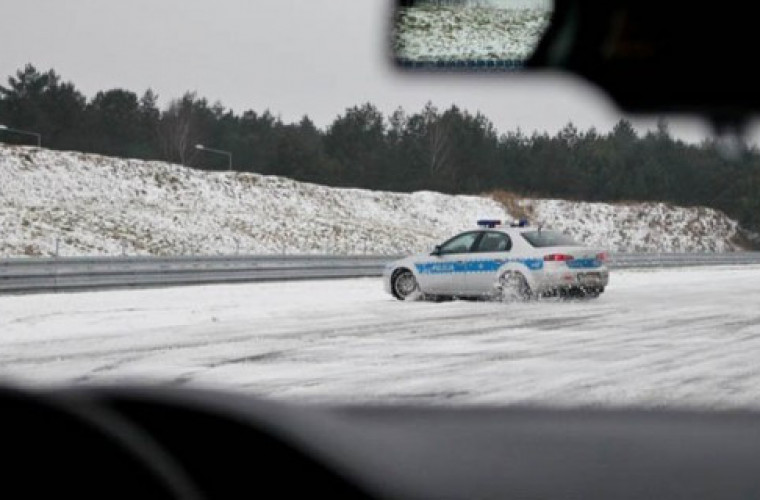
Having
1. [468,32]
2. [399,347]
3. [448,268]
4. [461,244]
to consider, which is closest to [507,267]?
[448,268]

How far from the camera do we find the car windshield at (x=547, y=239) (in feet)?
59.2

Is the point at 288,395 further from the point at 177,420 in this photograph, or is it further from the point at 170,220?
the point at 170,220

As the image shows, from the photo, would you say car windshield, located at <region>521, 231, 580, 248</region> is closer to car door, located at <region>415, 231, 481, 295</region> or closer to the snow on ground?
car door, located at <region>415, 231, 481, 295</region>

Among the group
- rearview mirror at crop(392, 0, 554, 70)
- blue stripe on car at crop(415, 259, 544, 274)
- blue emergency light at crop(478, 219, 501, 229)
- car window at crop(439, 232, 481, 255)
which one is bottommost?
blue stripe on car at crop(415, 259, 544, 274)

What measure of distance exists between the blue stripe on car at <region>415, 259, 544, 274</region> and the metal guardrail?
19.4ft

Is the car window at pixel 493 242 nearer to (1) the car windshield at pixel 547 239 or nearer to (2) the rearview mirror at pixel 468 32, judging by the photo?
(1) the car windshield at pixel 547 239

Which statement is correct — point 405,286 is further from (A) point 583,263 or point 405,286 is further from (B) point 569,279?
(A) point 583,263

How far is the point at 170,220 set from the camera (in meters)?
51.3

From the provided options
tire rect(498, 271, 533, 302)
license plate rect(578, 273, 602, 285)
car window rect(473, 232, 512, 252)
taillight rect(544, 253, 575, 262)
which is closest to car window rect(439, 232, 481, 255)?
car window rect(473, 232, 512, 252)

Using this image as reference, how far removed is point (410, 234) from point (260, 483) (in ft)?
169

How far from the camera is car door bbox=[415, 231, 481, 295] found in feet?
59.6

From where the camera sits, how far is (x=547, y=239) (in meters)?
18.2

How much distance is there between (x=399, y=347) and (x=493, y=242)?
25.4 ft

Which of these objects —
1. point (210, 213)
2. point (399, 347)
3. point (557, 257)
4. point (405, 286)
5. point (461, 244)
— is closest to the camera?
point (399, 347)
